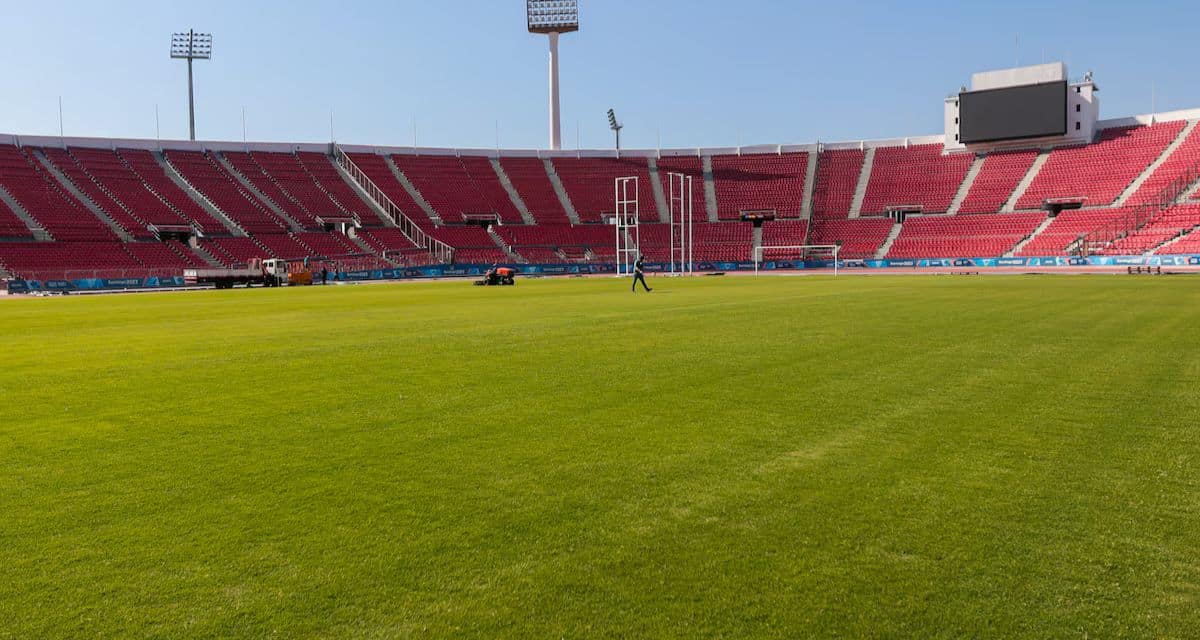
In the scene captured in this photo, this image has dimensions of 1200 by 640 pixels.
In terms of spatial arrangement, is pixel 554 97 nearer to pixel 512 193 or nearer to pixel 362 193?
pixel 512 193

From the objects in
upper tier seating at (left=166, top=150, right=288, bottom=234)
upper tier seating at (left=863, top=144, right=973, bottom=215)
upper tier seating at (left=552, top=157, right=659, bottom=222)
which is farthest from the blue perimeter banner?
upper tier seating at (left=166, top=150, right=288, bottom=234)

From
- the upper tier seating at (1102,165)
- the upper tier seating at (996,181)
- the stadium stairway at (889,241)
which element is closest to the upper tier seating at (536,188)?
the stadium stairway at (889,241)

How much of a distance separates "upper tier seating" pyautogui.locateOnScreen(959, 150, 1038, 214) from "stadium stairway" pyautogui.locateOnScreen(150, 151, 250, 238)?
6478 centimetres

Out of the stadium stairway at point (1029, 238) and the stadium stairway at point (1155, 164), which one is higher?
the stadium stairway at point (1155, 164)

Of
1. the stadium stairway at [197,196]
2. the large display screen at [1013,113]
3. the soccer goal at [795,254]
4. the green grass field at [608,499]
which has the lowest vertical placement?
the green grass field at [608,499]

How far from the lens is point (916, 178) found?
80.2 metres

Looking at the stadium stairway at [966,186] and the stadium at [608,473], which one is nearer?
the stadium at [608,473]

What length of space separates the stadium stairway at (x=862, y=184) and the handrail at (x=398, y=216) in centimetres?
4021

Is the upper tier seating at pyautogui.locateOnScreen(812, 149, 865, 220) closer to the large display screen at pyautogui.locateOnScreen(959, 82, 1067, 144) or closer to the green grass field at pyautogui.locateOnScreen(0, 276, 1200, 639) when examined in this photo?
the large display screen at pyautogui.locateOnScreen(959, 82, 1067, 144)

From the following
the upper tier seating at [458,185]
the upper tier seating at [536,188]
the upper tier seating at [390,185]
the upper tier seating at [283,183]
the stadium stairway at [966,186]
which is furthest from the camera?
the upper tier seating at [536,188]

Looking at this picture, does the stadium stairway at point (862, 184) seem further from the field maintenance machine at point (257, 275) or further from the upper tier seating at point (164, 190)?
the upper tier seating at point (164, 190)

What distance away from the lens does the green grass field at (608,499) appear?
3.20 meters

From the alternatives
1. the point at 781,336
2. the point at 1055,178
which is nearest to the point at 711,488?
the point at 781,336

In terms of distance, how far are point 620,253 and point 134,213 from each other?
4001cm
